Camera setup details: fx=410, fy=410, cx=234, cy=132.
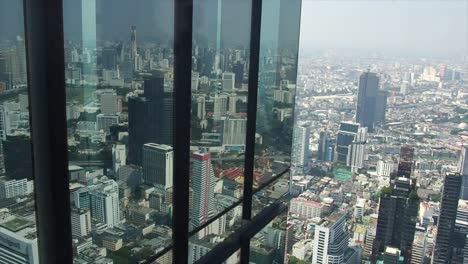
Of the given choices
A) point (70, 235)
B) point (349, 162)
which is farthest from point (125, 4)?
point (349, 162)

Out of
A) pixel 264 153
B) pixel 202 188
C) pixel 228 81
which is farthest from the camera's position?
pixel 264 153

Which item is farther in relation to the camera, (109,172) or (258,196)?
(258,196)

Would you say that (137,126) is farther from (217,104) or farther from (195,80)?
(217,104)

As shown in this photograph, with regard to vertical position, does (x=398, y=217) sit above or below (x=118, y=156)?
below

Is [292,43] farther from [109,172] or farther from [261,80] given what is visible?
[109,172]

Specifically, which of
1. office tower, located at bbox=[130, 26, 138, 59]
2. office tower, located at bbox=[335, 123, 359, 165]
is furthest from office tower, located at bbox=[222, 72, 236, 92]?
office tower, located at bbox=[335, 123, 359, 165]

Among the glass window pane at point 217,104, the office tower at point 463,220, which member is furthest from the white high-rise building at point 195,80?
the office tower at point 463,220

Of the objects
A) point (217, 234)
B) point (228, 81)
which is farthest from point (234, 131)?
point (217, 234)

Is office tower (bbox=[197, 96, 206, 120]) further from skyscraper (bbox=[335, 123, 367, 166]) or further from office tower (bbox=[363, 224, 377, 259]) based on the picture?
office tower (bbox=[363, 224, 377, 259])
